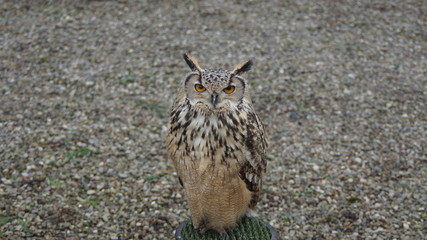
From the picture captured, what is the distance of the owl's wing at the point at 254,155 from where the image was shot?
8.69ft

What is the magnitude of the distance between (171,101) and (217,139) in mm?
2591

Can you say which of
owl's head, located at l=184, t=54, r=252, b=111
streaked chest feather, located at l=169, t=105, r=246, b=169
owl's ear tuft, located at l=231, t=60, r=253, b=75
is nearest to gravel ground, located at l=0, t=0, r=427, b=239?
streaked chest feather, located at l=169, t=105, r=246, b=169

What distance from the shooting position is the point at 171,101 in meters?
5.09

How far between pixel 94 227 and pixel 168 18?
391 centimetres

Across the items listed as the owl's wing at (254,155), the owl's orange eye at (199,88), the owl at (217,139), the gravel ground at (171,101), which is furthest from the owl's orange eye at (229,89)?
the gravel ground at (171,101)

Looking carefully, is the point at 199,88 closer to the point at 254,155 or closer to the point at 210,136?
the point at 210,136

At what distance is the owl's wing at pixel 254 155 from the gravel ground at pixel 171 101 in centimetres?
89

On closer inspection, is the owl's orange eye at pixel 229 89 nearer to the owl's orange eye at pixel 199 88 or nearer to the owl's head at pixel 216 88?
the owl's head at pixel 216 88

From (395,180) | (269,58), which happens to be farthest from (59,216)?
(269,58)

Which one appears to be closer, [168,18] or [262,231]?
[262,231]

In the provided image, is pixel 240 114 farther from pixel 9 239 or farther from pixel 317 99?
pixel 317 99

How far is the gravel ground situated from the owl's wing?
89 cm

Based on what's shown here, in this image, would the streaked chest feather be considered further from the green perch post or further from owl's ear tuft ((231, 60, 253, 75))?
the green perch post

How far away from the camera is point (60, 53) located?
5965 mm
